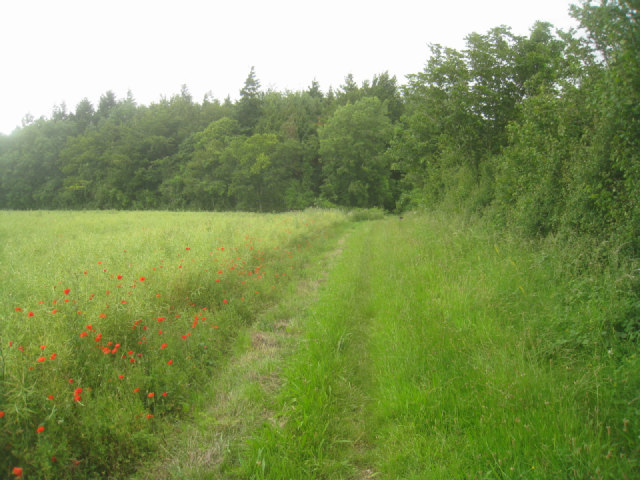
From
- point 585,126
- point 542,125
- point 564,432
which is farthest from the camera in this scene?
Answer: point 542,125

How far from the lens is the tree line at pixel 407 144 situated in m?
5.09

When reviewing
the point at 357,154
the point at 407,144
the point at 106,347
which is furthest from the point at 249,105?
the point at 106,347

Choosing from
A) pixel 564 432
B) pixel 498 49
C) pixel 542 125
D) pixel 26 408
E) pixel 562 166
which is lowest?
pixel 564 432

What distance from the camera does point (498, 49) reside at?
493 inches

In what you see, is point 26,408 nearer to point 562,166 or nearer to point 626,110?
point 626,110

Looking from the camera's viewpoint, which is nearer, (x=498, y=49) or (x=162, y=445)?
(x=162, y=445)

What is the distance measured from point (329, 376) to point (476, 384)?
1.57 meters

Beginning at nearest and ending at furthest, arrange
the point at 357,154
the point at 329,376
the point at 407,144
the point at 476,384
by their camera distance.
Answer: the point at 476,384
the point at 329,376
the point at 407,144
the point at 357,154

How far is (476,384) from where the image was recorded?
3049 millimetres

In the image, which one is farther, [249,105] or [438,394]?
[249,105]

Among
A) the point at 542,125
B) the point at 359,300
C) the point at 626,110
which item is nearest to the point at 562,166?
the point at 542,125

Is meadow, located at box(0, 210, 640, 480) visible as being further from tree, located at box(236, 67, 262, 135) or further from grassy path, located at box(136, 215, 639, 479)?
tree, located at box(236, 67, 262, 135)

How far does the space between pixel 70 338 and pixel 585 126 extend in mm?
8845

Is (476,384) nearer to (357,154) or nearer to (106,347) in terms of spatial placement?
(106,347)
